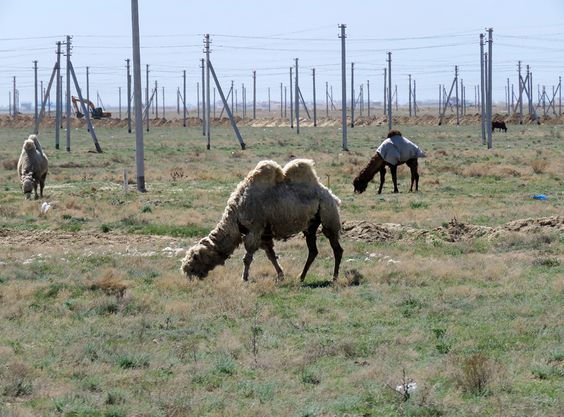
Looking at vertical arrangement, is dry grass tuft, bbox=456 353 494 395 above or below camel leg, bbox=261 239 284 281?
below

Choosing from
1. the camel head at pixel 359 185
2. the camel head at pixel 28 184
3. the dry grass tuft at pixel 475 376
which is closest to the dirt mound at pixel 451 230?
the camel head at pixel 359 185

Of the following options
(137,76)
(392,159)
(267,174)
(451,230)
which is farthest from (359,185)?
(267,174)

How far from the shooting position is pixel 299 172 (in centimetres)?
1655

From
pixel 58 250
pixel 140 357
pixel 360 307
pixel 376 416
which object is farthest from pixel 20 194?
pixel 376 416

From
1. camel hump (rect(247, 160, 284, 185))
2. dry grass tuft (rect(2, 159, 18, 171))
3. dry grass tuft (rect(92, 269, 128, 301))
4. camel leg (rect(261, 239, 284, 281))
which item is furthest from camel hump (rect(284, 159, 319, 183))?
dry grass tuft (rect(2, 159, 18, 171))

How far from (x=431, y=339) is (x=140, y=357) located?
10.8 feet

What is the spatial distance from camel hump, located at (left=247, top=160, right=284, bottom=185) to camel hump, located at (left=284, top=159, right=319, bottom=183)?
5.4 inches

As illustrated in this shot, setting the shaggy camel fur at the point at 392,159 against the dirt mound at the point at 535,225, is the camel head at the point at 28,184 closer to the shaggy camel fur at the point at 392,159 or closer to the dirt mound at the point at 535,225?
the shaggy camel fur at the point at 392,159

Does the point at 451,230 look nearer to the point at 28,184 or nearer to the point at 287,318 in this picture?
the point at 287,318

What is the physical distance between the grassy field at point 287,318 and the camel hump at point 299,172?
1.61 metres

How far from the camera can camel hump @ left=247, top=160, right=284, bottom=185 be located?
16.2 metres

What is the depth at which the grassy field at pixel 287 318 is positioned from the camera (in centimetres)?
948

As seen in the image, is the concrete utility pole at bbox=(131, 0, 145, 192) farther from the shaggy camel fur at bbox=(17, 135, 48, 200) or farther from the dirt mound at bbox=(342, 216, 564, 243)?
the dirt mound at bbox=(342, 216, 564, 243)

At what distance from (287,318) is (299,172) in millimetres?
3648
